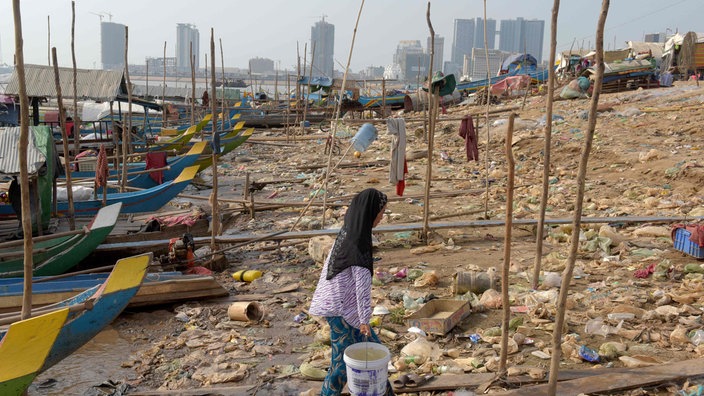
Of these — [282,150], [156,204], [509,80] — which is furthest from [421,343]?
[509,80]

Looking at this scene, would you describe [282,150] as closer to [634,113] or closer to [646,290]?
[634,113]

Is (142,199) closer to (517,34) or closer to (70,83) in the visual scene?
(70,83)

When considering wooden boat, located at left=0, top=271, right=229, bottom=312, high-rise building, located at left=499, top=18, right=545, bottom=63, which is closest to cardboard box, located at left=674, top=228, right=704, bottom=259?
wooden boat, located at left=0, top=271, right=229, bottom=312

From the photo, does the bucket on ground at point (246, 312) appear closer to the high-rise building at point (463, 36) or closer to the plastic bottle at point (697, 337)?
the plastic bottle at point (697, 337)

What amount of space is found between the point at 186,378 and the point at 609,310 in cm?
308

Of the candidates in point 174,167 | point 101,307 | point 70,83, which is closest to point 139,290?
point 101,307

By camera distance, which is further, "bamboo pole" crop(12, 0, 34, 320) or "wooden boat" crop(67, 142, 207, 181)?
"wooden boat" crop(67, 142, 207, 181)

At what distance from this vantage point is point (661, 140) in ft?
37.3

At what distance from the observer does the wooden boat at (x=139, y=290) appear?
17.0 ft

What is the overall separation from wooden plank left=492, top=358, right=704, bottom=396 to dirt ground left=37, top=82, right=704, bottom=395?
50 mm

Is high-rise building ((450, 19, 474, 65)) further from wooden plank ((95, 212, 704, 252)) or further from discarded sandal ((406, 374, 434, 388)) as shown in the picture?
discarded sandal ((406, 374, 434, 388))

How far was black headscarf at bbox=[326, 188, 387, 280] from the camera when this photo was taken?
3.15 metres

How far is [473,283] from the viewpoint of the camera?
5.40m

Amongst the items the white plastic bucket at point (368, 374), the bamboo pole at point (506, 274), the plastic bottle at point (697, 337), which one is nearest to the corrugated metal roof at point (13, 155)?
the white plastic bucket at point (368, 374)
